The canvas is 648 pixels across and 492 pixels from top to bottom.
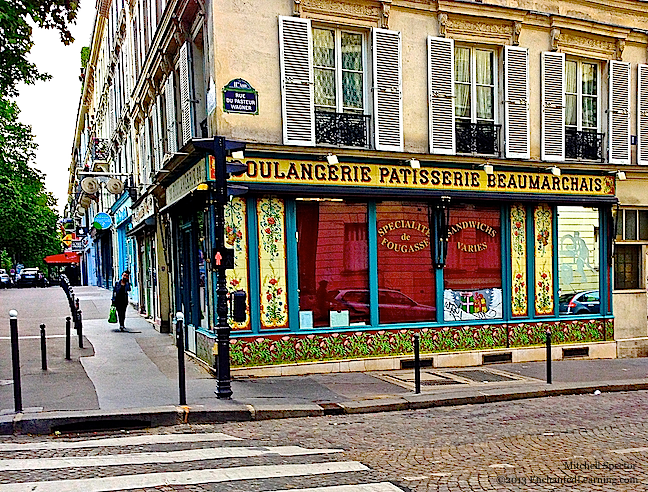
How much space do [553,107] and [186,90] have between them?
7.69 metres

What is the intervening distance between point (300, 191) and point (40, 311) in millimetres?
14701

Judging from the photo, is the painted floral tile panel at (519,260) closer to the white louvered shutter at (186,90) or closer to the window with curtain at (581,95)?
the window with curtain at (581,95)

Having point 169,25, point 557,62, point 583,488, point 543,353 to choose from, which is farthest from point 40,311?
point 583,488

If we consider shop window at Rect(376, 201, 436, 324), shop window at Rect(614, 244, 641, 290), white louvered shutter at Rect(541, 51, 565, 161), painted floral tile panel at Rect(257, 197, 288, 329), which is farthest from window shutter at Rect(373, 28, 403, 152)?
shop window at Rect(614, 244, 641, 290)

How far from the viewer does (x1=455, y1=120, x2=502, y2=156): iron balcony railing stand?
1307 cm

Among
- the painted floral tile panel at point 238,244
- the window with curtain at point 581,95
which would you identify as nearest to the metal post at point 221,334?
the painted floral tile panel at point 238,244

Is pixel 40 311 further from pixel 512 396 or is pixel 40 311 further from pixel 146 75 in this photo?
pixel 512 396

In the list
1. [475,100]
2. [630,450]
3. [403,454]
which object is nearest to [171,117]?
[475,100]

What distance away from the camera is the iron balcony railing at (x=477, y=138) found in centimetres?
1307

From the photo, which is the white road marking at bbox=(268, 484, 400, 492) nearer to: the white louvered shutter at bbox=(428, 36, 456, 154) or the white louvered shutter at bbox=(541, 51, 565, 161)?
the white louvered shutter at bbox=(428, 36, 456, 154)

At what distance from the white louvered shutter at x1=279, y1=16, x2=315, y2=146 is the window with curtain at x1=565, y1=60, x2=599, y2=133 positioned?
608 centimetres

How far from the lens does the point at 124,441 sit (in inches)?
285

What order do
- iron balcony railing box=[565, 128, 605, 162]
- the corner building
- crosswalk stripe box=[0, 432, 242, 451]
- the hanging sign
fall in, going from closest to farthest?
crosswalk stripe box=[0, 432, 242, 451], the hanging sign, the corner building, iron balcony railing box=[565, 128, 605, 162]

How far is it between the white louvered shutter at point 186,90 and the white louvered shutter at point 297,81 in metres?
2.32
